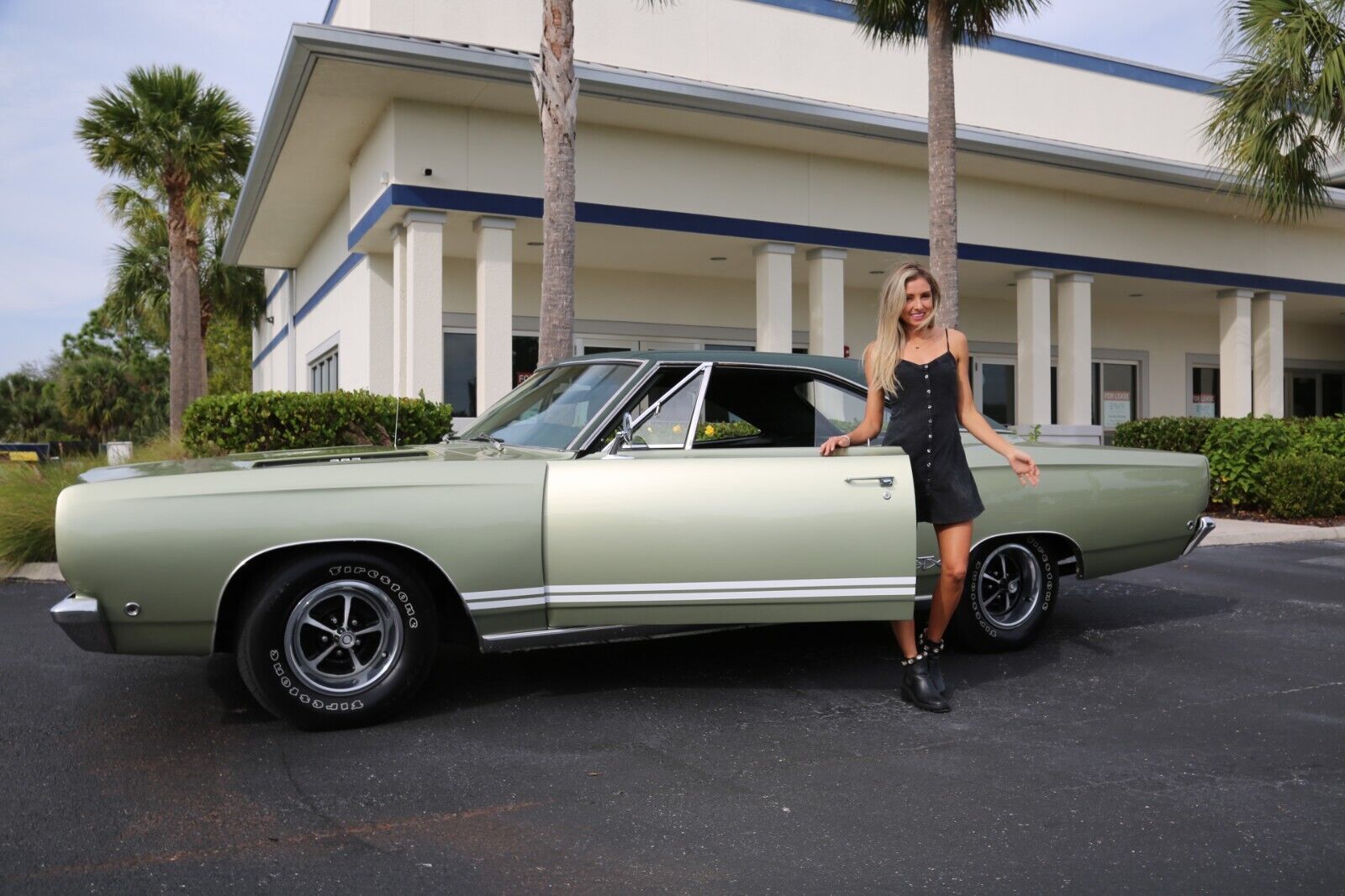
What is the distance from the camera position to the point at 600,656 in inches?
214

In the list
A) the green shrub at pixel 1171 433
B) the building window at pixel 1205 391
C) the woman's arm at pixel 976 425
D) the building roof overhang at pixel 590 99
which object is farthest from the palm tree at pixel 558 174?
the building window at pixel 1205 391

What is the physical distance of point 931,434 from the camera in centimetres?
451

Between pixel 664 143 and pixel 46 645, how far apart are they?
10.8 metres

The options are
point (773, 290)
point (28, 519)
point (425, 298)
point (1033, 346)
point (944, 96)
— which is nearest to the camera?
point (28, 519)

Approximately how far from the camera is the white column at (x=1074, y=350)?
17.7 m

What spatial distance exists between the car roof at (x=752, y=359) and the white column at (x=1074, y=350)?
1341cm

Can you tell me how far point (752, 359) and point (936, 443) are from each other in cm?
101

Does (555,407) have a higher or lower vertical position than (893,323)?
lower

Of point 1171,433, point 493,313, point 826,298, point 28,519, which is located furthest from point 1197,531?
point 826,298

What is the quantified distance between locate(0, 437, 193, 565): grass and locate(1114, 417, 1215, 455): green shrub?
11.6 m

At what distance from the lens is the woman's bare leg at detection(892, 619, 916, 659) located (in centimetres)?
453

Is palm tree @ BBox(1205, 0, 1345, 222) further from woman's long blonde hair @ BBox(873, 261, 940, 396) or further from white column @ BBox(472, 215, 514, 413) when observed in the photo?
woman's long blonde hair @ BBox(873, 261, 940, 396)

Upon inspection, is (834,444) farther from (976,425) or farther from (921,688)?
(921,688)

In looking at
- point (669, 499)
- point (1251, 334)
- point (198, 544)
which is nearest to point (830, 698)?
point (669, 499)
